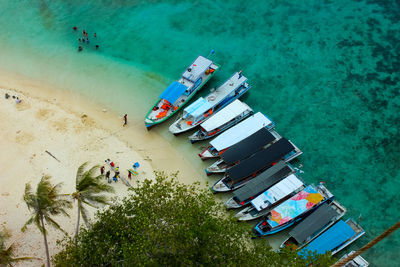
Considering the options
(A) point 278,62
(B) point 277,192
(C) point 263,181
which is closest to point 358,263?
(B) point 277,192

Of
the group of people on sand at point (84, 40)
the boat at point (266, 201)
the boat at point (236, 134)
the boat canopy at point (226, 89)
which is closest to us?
the boat at point (266, 201)

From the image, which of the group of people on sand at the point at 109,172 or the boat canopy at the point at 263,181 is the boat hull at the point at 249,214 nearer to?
the boat canopy at the point at 263,181

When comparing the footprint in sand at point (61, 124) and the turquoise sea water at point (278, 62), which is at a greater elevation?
the turquoise sea water at point (278, 62)

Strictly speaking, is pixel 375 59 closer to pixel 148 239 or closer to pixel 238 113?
pixel 238 113

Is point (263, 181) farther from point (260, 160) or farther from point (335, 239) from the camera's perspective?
point (335, 239)

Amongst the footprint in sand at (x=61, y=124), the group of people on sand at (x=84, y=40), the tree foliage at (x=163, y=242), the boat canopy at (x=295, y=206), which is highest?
the boat canopy at (x=295, y=206)

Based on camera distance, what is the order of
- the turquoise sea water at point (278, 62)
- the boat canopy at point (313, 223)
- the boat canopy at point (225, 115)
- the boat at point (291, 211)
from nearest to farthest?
the boat canopy at point (313, 223) < the boat at point (291, 211) < the turquoise sea water at point (278, 62) < the boat canopy at point (225, 115)

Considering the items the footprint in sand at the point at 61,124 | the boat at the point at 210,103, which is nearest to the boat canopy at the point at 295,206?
the boat at the point at 210,103

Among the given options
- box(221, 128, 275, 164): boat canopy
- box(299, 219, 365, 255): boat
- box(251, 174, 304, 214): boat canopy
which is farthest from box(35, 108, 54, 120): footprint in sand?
box(299, 219, 365, 255): boat
